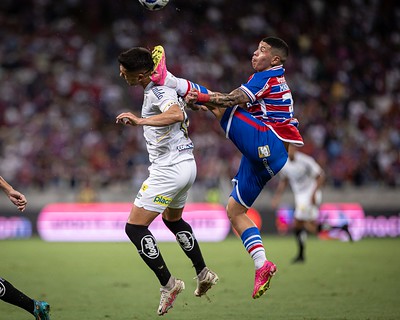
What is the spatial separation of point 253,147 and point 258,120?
30 cm

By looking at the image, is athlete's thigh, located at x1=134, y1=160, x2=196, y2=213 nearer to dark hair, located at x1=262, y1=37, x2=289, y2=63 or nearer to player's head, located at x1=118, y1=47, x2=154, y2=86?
player's head, located at x1=118, y1=47, x2=154, y2=86

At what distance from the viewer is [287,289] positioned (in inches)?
416

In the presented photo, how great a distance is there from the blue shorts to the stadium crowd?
12.2 metres

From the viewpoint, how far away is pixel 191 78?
77.6 feet

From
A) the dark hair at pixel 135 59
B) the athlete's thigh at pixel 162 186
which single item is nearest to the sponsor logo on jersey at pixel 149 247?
the athlete's thigh at pixel 162 186

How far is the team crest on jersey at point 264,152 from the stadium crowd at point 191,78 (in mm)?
12463

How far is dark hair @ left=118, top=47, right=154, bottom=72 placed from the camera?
7.47 metres

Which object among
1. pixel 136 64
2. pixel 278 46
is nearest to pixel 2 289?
pixel 136 64

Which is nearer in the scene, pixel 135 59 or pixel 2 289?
pixel 2 289

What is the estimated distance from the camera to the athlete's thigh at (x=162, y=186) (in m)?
7.67

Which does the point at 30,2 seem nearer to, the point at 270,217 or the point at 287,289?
the point at 270,217

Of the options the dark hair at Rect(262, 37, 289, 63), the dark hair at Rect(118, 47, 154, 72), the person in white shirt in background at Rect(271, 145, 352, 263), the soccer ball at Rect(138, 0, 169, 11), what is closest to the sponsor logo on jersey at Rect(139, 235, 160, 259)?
the dark hair at Rect(118, 47, 154, 72)

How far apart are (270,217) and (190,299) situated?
10913mm

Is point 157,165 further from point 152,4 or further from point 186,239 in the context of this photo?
point 152,4
